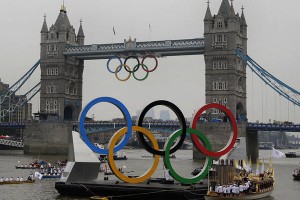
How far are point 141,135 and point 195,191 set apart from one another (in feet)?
21.1

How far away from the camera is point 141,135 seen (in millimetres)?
46938

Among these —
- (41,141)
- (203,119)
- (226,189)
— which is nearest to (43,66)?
(41,141)

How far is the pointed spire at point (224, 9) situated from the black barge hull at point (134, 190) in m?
71.1

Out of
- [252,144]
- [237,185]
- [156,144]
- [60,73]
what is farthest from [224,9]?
[237,185]

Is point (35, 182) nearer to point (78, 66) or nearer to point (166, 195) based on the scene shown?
point (166, 195)

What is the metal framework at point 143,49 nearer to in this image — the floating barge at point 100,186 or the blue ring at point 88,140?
the blue ring at point 88,140

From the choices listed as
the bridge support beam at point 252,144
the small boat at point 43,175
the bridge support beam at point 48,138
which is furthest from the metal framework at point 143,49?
the small boat at point 43,175

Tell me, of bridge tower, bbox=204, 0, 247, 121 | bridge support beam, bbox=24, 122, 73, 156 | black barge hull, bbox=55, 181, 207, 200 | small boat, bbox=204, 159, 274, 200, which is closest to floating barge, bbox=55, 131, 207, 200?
black barge hull, bbox=55, 181, 207, 200

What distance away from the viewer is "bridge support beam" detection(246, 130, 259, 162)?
355 feet

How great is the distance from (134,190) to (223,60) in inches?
2728

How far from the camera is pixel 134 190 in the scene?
1788 inches

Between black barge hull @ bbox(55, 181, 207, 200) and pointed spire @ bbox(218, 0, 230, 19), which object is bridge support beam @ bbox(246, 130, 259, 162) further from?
black barge hull @ bbox(55, 181, 207, 200)

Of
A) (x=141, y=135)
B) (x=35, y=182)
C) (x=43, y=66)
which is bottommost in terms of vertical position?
(x=35, y=182)

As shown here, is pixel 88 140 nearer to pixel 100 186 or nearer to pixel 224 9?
pixel 100 186
